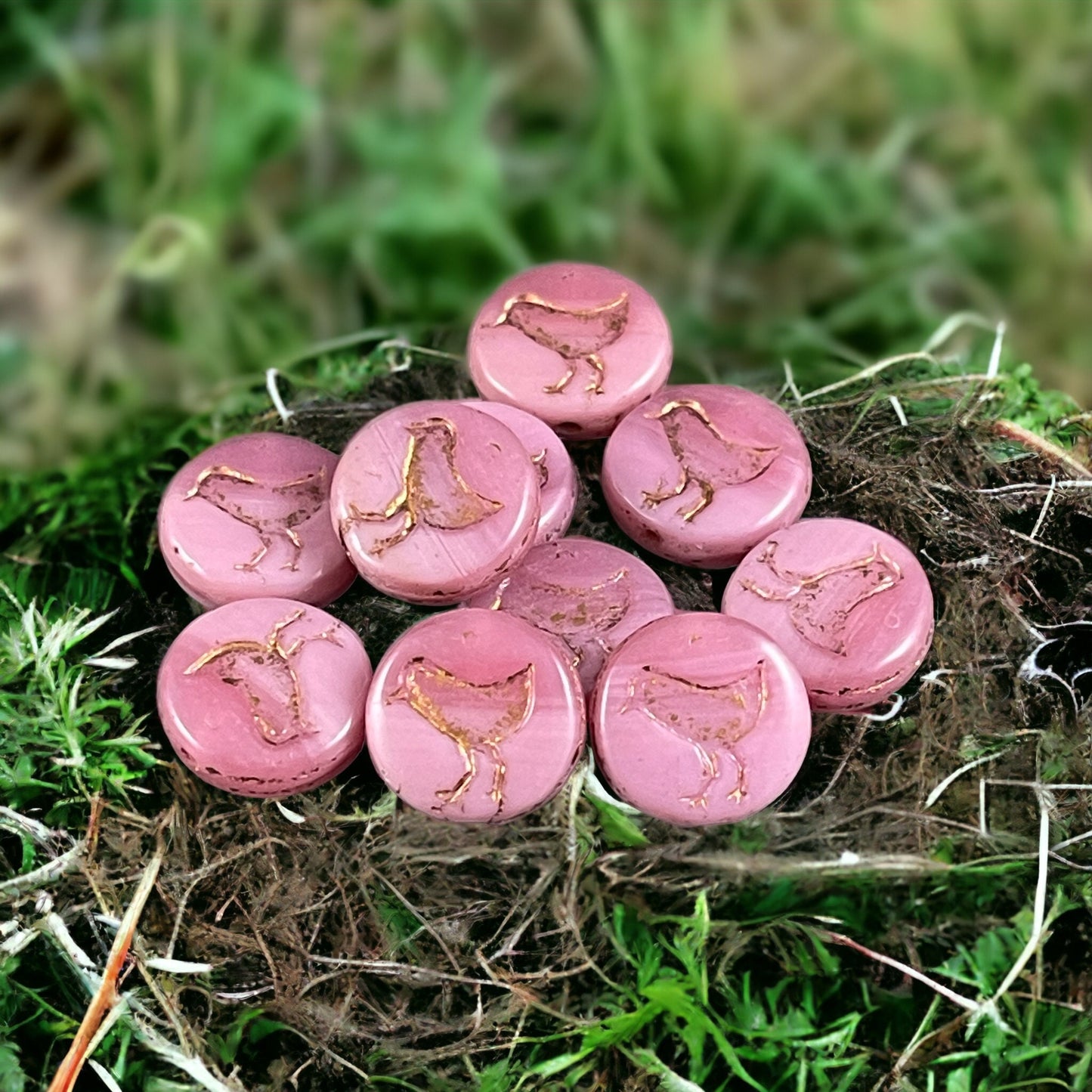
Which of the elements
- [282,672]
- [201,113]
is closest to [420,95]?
[201,113]

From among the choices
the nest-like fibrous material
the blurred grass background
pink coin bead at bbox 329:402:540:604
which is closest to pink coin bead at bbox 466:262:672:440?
pink coin bead at bbox 329:402:540:604

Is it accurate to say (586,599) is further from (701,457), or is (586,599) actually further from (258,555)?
(258,555)

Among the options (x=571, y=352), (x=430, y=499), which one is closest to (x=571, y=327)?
(x=571, y=352)

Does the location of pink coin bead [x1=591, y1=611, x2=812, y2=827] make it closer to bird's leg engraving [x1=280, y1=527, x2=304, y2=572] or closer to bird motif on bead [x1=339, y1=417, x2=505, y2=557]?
bird motif on bead [x1=339, y1=417, x2=505, y2=557]

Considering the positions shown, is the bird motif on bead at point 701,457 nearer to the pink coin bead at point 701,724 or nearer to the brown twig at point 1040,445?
the pink coin bead at point 701,724

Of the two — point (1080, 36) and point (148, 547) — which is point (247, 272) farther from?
point (1080, 36)

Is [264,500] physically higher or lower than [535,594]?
higher

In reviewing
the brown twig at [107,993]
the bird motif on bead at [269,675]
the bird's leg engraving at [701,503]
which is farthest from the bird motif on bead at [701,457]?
the brown twig at [107,993]

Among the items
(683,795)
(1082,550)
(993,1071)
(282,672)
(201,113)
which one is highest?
(201,113)
